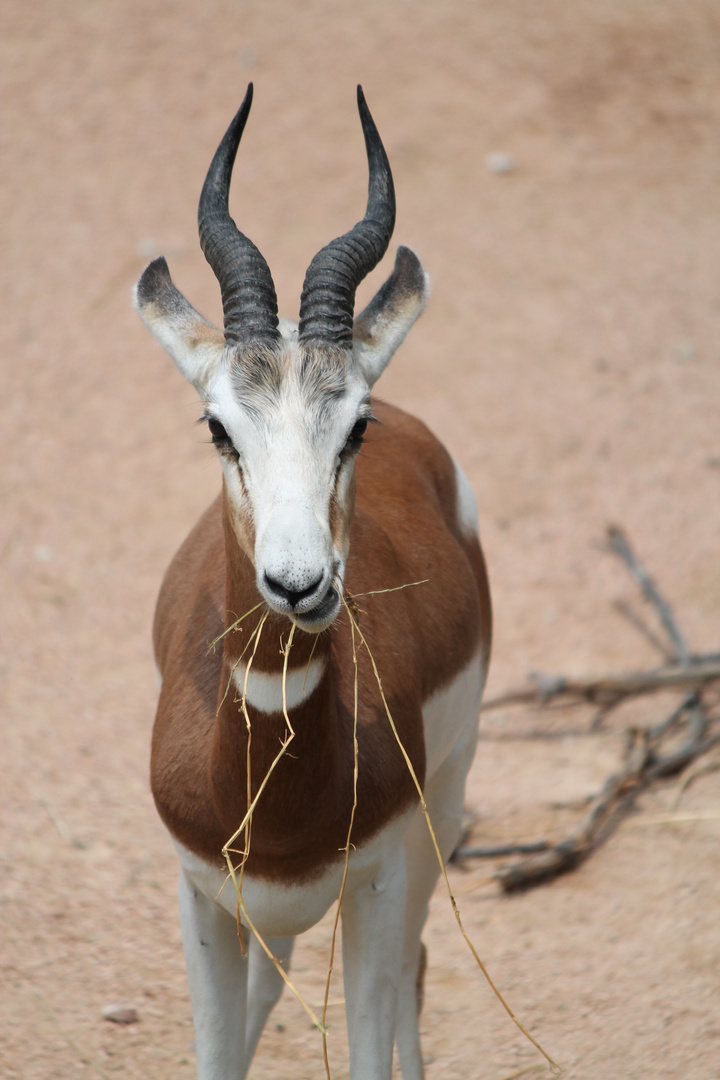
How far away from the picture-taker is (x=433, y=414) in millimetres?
9594

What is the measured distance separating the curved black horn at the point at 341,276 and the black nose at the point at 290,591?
761mm

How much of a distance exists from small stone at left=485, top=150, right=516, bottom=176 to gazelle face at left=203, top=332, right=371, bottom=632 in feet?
31.9

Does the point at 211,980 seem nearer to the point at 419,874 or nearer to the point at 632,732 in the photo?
the point at 419,874

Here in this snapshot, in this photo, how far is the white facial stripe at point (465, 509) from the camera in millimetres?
5016

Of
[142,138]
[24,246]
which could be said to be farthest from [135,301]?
[142,138]

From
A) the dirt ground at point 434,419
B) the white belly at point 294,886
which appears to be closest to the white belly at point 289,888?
the white belly at point 294,886

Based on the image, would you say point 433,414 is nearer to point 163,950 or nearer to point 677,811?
point 677,811

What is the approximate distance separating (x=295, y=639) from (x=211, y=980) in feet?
4.15

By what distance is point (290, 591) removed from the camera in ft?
8.07

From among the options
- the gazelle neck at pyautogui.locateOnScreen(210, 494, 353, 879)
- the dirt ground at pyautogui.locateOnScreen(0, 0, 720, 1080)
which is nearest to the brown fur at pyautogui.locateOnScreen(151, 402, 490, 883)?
the gazelle neck at pyautogui.locateOnScreen(210, 494, 353, 879)

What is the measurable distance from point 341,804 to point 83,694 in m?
4.68

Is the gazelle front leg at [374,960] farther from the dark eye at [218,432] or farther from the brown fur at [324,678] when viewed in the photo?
the dark eye at [218,432]

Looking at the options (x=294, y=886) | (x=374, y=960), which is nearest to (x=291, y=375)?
(x=294, y=886)

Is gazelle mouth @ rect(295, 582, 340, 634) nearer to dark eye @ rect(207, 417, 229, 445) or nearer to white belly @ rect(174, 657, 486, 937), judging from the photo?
dark eye @ rect(207, 417, 229, 445)
